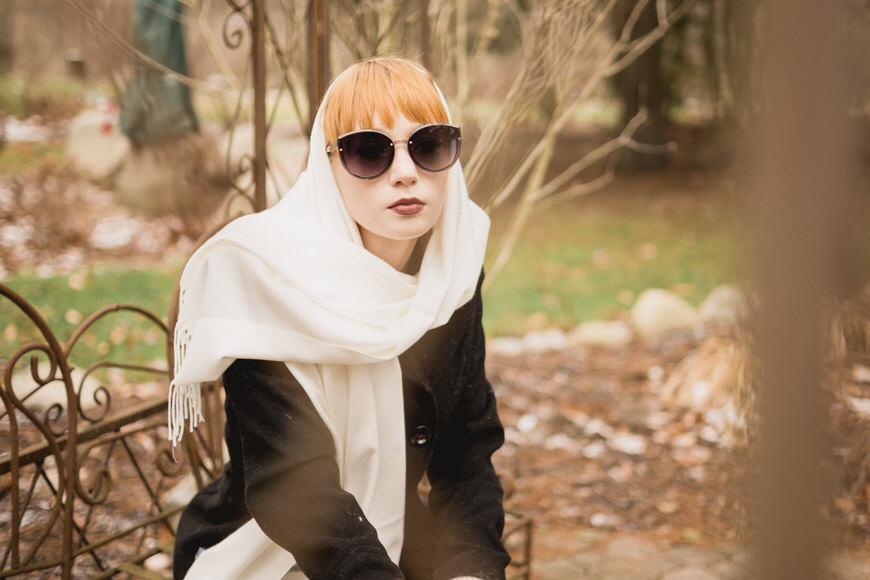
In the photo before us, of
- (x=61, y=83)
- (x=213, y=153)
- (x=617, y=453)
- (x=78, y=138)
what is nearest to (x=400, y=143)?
(x=617, y=453)

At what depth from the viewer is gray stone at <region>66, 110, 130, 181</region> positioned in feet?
33.4

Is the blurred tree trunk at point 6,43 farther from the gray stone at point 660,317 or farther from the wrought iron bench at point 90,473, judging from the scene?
the gray stone at point 660,317

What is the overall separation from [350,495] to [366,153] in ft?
2.21

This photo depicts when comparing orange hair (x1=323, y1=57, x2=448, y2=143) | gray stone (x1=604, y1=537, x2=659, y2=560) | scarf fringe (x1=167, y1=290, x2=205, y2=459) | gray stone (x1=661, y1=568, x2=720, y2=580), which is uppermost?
orange hair (x1=323, y1=57, x2=448, y2=143)

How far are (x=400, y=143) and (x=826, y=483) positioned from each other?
130 centimetres

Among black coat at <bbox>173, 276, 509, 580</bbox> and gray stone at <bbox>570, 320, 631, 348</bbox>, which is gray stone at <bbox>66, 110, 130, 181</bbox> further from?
black coat at <bbox>173, 276, 509, 580</bbox>

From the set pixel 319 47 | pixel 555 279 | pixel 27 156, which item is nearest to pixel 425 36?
pixel 319 47

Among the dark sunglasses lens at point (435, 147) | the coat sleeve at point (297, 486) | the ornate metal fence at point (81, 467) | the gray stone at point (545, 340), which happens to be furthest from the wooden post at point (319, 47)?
the gray stone at point (545, 340)

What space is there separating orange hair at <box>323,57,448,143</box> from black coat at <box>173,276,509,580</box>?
0.46 metres

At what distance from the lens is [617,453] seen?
173 inches

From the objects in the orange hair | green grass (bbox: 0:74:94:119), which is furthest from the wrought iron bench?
→ green grass (bbox: 0:74:94:119)

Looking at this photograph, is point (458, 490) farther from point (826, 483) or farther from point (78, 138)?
point (78, 138)

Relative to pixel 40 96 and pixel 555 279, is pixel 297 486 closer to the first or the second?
pixel 555 279

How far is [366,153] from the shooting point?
164 centimetres
